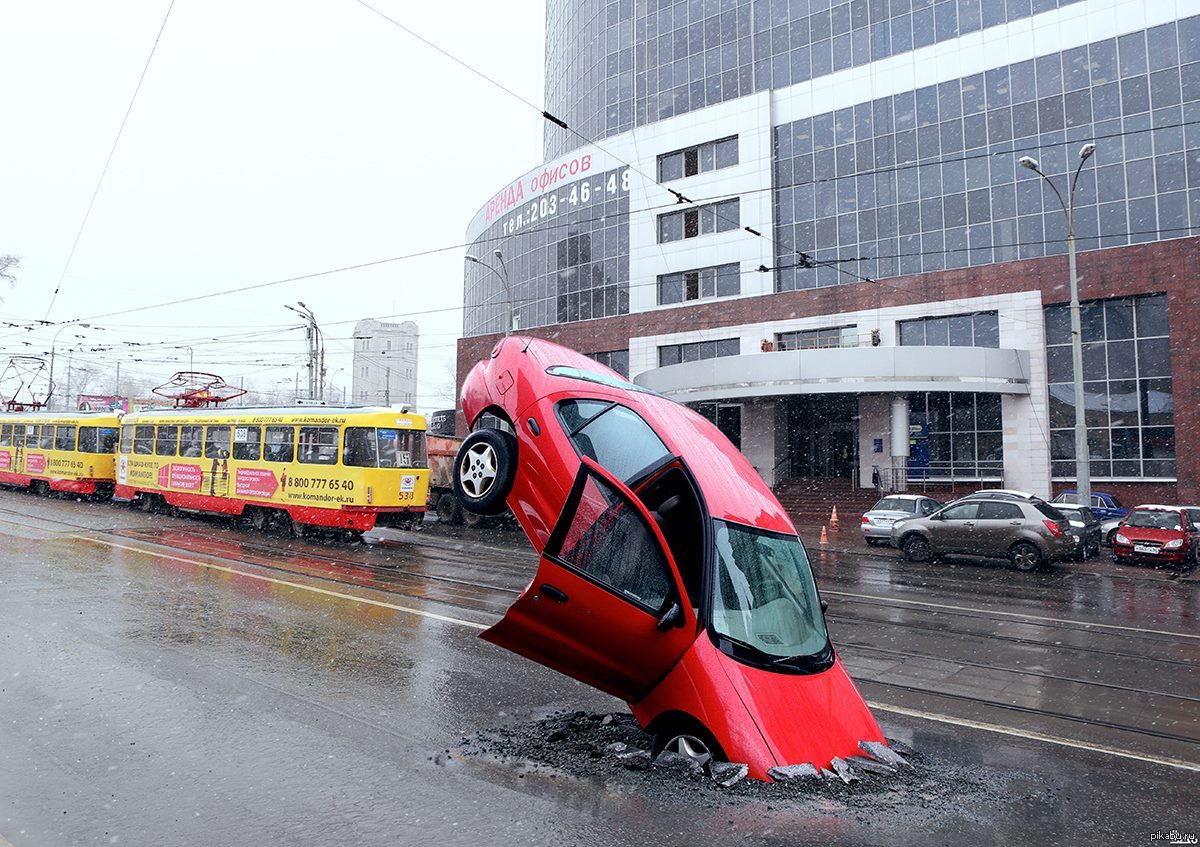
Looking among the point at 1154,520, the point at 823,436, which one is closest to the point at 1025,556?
the point at 1154,520

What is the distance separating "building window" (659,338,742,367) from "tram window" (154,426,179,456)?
2243 centimetres

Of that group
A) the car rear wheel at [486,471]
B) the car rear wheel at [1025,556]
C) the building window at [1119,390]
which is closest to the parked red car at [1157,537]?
the car rear wheel at [1025,556]

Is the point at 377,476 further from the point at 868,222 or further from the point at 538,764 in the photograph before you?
the point at 868,222

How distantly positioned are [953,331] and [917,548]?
53.7 feet

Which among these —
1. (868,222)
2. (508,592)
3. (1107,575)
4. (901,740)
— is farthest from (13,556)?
(868,222)

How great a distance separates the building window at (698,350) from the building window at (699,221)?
209 inches

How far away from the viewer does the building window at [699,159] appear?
3900 centimetres

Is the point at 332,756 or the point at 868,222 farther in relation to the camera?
the point at 868,222

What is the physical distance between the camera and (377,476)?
58.1 feet

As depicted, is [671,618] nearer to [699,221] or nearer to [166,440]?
[166,440]

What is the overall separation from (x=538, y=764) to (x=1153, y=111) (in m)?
34.5

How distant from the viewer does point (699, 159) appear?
40.2 meters

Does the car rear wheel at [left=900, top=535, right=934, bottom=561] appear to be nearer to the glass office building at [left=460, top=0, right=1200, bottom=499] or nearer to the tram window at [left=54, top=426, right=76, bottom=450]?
the glass office building at [left=460, top=0, right=1200, bottom=499]

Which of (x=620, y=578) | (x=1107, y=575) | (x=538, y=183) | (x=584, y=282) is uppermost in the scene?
(x=538, y=183)
